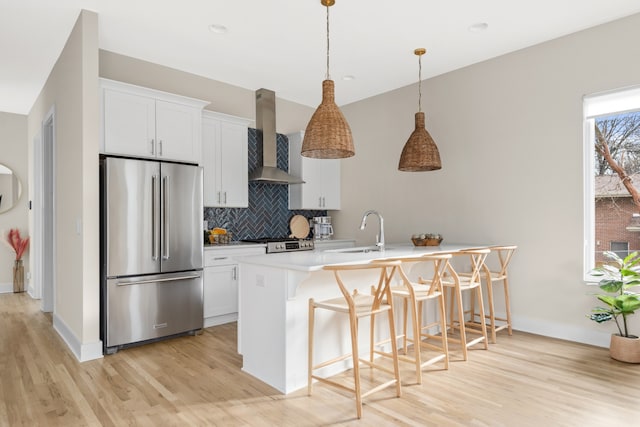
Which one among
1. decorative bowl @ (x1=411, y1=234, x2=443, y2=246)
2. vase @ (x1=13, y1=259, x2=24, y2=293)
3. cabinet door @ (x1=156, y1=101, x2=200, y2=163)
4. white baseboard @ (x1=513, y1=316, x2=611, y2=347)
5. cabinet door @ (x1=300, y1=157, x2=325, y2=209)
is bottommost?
white baseboard @ (x1=513, y1=316, x2=611, y2=347)

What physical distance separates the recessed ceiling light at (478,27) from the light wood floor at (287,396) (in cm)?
290

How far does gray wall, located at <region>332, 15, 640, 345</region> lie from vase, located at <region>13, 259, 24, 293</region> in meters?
5.93

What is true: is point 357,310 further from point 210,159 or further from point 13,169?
point 13,169

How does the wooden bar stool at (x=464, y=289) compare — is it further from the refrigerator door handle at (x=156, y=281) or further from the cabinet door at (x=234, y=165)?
the cabinet door at (x=234, y=165)

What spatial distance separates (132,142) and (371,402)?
3.08 m

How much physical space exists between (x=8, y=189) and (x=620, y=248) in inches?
321

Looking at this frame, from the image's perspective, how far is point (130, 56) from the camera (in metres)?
4.25

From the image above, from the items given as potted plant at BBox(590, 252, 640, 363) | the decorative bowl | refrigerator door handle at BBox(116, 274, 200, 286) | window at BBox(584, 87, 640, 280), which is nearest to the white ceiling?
window at BBox(584, 87, 640, 280)

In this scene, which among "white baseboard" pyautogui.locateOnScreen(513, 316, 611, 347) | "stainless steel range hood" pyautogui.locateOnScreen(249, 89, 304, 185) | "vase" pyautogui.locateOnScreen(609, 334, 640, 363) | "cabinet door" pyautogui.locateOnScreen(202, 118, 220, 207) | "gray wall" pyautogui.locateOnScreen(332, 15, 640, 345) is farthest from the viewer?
"stainless steel range hood" pyautogui.locateOnScreen(249, 89, 304, 185)

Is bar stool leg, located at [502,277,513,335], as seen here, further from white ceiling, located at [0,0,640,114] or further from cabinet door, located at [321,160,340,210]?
cabinet door, located at [321,160,340,210]

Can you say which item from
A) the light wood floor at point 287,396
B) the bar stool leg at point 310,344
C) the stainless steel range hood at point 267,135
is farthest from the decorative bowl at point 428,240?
the stainless steel range hood at point 267,135

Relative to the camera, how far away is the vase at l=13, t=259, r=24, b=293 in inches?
246

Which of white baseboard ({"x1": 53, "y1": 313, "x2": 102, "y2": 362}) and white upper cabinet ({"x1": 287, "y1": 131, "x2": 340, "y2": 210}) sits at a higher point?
white upper cabinet ({"x1": 287, "y1": 131, "x2": 340, "y2": 210})

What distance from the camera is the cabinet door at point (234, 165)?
4785 mm
